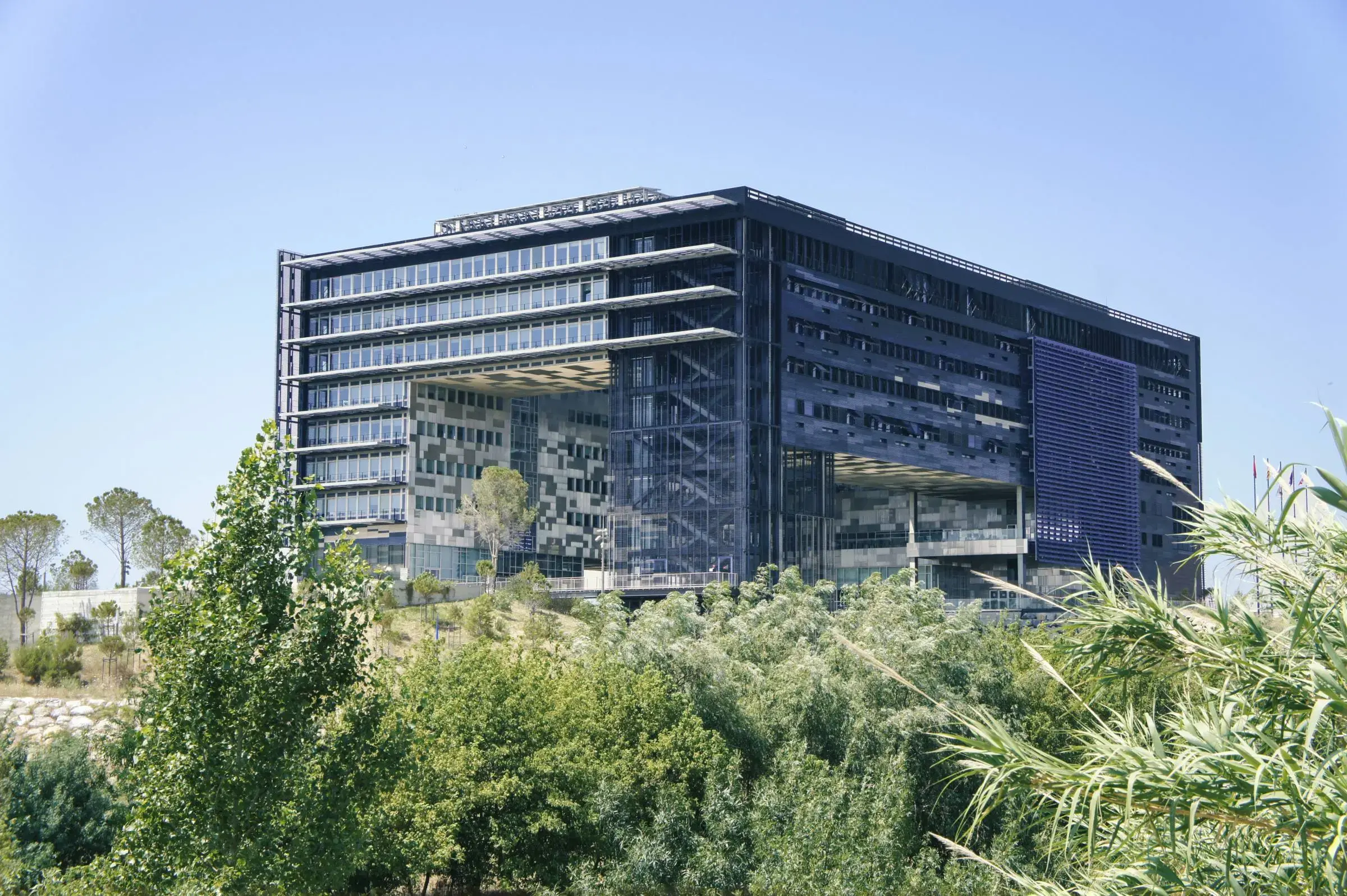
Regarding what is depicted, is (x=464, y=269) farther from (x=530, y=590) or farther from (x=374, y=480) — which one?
(x=530, y=590)

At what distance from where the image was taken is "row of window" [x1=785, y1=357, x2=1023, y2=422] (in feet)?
404

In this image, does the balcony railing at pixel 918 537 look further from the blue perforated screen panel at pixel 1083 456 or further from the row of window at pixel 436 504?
the row of window at pixel 436 504

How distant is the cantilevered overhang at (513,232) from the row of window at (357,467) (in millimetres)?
17566

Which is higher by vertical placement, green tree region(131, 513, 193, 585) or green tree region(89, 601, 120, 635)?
green tree region(131, 513, 193, 585)

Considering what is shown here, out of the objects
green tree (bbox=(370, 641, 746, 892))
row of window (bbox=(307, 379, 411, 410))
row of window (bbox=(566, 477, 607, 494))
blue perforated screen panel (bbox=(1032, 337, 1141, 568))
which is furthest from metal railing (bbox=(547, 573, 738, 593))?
green tree (bbox=(370, 641, 746, 892))

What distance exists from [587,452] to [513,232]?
33.2 metres

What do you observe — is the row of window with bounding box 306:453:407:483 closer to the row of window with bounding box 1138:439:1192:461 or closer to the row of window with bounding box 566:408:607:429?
the row of window with bounding box 566:408:607:429

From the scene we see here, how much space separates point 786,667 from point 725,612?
10.8 meters

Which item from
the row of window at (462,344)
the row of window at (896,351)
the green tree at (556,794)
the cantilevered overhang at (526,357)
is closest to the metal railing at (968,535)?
the row of window at (896,351)

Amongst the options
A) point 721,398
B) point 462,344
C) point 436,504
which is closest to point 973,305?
point 721,398

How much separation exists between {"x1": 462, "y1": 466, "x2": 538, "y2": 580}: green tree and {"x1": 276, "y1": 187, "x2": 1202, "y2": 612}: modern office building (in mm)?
5570

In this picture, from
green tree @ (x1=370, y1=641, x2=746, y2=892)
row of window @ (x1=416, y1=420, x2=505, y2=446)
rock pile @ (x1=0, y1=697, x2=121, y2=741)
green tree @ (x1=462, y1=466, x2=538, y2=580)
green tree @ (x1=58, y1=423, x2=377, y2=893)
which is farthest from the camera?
row of window @ (x1=416, y1=420, x2=505, y2=446)

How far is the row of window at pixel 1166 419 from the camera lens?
164750 mm

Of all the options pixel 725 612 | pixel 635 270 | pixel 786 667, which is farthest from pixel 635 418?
pixel 786 667
